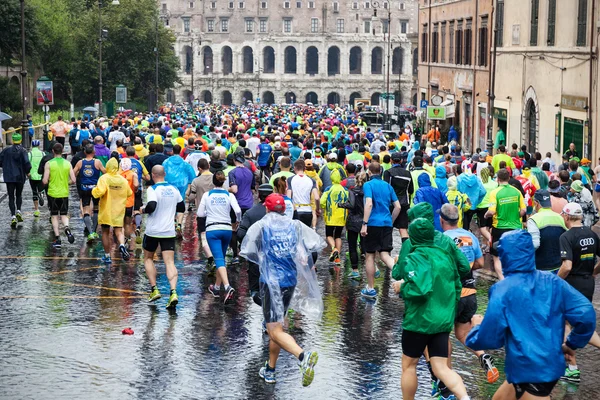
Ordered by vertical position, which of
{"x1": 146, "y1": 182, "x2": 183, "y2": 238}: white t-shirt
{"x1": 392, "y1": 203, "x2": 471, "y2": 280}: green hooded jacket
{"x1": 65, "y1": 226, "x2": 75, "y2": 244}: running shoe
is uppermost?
{"x1": 392, "y1": 203, "x2": 471, "y2": 280}: green hooded jacket

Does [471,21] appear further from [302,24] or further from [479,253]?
[302,24]

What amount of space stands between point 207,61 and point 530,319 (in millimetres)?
134173

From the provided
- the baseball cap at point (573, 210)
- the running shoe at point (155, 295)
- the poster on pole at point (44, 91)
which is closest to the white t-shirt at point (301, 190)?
the running shoe at point (155, 295)

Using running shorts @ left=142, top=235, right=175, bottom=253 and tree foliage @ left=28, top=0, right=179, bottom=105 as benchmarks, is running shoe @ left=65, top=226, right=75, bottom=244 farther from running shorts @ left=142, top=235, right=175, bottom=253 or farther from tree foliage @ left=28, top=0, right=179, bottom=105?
tree foliage @ left=28, top=0, right=179, bottom=105

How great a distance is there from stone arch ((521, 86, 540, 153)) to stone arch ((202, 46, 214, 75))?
10725cm

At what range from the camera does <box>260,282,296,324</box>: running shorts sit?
9.34m

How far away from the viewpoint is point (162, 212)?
12383 millimetres

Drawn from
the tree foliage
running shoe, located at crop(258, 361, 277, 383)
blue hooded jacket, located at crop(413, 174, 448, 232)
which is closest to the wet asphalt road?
running shoe, located at crop(258, 361, 277, 383)

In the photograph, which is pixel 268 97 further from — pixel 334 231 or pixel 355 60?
pixel 334 231

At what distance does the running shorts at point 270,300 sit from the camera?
9336 mm

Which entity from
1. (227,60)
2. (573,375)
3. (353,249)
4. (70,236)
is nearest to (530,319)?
(573,375)

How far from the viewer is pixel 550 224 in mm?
10914

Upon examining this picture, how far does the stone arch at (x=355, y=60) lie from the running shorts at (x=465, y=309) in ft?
425

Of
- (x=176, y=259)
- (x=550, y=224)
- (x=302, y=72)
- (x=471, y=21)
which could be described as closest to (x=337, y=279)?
(x=176, y=259)
